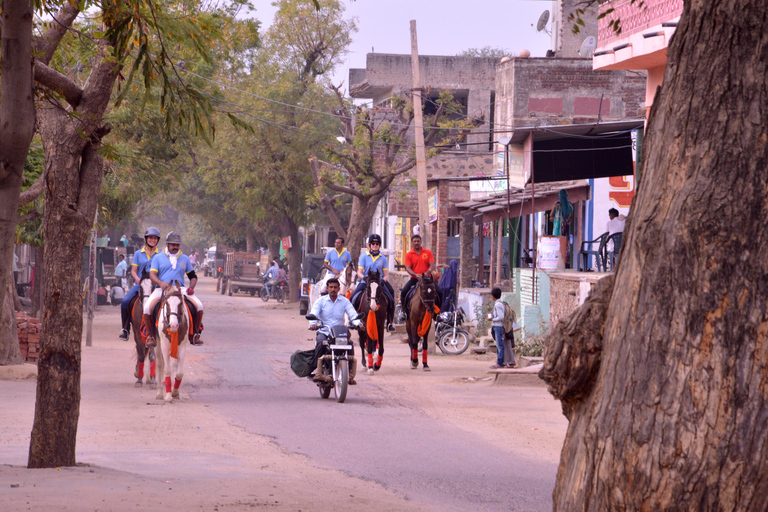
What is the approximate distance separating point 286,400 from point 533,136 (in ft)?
32.2

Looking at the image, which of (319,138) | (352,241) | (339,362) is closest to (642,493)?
(339,362)

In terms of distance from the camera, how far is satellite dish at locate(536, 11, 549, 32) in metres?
31.9

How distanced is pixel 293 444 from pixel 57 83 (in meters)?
4.25

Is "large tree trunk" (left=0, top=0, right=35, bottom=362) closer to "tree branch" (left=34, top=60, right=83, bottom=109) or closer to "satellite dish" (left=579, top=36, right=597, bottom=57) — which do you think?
"tree branch" (left=34, top=60, right=83, bottom=109)

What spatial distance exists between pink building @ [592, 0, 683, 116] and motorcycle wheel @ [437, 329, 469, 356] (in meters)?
7.16

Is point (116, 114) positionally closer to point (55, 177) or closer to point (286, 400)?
Answer: point (286, 400)

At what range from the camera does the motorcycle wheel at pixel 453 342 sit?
20.5 metres

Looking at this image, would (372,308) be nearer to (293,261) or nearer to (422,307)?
(422,307)

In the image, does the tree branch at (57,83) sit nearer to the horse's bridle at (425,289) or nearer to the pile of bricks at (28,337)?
the horse's bridle at (425,289)

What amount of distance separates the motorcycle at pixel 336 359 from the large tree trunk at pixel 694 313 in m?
8.42

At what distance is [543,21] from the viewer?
105 ft

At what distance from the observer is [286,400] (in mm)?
12297

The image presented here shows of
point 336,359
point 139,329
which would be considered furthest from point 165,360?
point 336,359

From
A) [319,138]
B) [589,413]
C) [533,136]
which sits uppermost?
[319,138]
